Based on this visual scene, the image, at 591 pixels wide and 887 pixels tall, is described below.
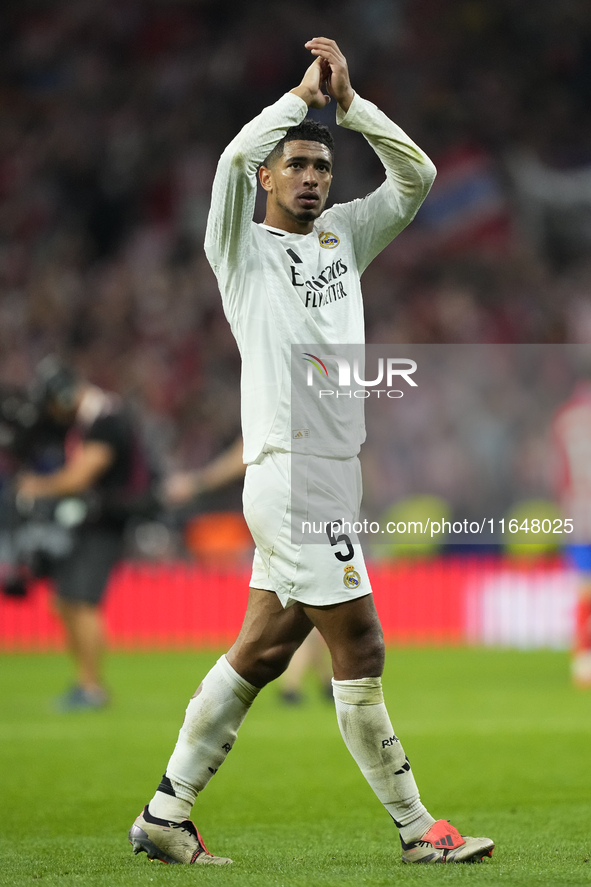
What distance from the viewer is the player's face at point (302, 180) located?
13.4 ft

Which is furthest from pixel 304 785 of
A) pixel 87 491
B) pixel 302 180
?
pixel 87 491

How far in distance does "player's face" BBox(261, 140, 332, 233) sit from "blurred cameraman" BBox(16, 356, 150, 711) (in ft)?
15.8

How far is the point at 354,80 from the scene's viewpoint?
66.7ft

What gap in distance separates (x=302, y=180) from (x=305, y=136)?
155 mm

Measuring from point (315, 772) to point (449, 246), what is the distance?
47.6ft

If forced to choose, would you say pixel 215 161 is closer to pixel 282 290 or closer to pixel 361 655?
pixel 282 290

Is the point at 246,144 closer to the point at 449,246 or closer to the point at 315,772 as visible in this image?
the point at 315,772

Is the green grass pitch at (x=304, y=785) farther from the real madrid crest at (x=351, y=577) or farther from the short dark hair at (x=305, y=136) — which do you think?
the short dark hair at (x=305, y=136)

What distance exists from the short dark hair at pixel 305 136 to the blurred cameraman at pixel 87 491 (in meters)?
4.81

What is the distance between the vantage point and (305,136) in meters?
4.10

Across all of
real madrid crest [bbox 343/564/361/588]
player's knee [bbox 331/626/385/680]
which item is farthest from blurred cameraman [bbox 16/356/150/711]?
real madrid crest [bbox 343/564/361/588]

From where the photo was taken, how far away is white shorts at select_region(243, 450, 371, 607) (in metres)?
3.88

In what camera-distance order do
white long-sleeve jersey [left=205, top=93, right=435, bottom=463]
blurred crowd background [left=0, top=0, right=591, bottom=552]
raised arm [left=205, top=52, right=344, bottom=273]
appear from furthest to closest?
blurred crowd background [left=0, top=0, right=591, bottom=552] < white long-sleeve jersey [left=205, top=93, right=435, bottom=463] < raised arm [left=205, top=52, right=344, bottom=273]

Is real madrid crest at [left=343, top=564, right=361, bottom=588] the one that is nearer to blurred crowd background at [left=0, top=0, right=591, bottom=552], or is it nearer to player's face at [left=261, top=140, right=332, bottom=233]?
player's face at [left=261, top=140, right=332, bottom=233]
